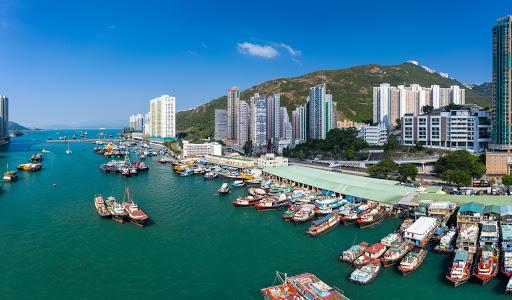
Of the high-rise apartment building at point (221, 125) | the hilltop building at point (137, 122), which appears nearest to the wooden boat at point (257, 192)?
the high-rise apartment building at point (221, 125)

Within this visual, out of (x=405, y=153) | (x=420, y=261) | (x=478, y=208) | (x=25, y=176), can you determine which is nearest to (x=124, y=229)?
(x=420, y=261)

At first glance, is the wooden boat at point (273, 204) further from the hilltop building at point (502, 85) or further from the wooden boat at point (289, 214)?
the hilltop building at point (502, 85)

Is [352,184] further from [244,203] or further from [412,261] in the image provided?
[412,261]

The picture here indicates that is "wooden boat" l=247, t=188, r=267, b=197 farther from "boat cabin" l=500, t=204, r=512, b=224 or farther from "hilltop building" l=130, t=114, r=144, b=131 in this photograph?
"hilltop building" l=130, t=114, r=144, b=131

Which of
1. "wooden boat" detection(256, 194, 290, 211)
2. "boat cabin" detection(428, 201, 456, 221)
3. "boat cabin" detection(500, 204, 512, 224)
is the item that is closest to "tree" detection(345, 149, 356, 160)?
"wooden boat" detection(256, 194, 290, 211)

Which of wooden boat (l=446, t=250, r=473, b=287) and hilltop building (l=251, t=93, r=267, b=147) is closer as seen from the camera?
wooden boat (l=446, t=250, r=473, b=287)

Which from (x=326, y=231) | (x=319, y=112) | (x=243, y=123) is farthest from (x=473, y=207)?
(x=243, y=123)
